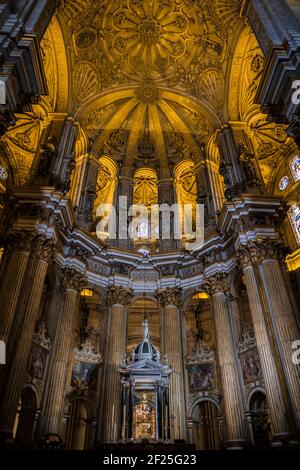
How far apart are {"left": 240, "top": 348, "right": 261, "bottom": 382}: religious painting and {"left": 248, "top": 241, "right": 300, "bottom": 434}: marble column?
1.52m

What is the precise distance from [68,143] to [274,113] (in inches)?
450

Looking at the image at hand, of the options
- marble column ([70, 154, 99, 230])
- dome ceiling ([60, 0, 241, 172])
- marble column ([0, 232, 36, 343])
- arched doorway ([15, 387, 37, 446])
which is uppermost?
dome ceiling ([60, 0, 241, 172])

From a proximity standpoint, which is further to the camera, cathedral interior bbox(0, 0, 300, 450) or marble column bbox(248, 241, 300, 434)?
cathedral interior bbox(0, 0, 300, 450)

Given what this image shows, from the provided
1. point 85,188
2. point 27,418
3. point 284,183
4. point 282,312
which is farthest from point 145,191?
point 27,418

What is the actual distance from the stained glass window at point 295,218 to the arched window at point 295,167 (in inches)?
69.8

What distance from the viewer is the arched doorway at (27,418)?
40.6 feet

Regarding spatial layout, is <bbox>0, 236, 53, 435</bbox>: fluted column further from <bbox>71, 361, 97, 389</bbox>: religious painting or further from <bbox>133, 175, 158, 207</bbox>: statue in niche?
<bbox>133, 175, 158, 207</bbox>: statue in niche

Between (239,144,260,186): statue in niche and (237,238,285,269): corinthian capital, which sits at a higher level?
(239,144,260,186): statue in niche

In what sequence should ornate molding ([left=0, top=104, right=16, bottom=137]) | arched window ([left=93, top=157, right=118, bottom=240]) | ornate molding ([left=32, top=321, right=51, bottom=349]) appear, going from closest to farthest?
ornate molding ([left=0, top=104, right=16, bottom=137]) → ornate molding ([left=32, top=321, right=51, bottom=349]) → arched window ([left=93, top=157, right=118, bottom=240])

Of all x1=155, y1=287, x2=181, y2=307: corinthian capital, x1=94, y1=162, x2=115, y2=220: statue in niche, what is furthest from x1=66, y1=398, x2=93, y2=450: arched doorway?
x1=94, y1=162, x2=115, y2=220: statue in niche

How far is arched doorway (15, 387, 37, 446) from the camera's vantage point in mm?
12383

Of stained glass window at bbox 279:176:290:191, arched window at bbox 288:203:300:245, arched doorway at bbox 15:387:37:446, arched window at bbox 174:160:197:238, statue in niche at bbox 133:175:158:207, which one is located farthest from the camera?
statue in niche at bbox 133:175:158:207

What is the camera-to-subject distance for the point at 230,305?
16.3 meters

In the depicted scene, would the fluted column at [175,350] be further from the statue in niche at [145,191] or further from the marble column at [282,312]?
the statue in niche at [145,191]
